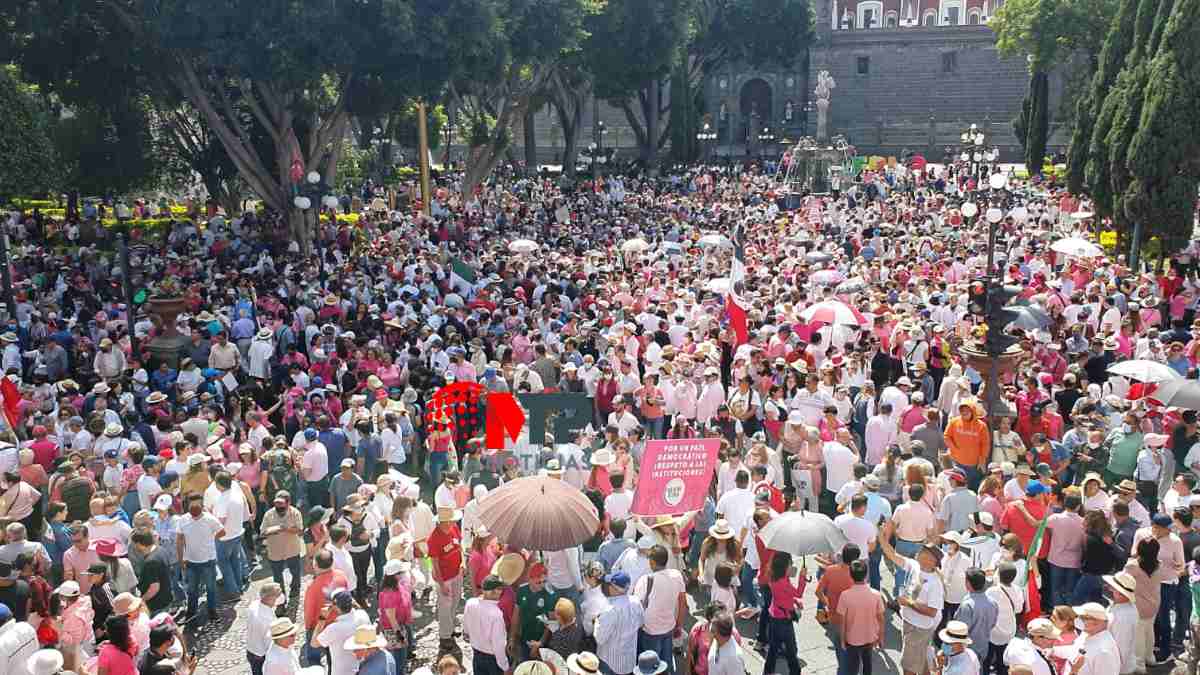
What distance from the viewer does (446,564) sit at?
884cm

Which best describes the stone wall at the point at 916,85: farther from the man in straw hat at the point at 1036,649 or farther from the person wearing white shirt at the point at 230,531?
the man in straw hat at the point at 1036,649

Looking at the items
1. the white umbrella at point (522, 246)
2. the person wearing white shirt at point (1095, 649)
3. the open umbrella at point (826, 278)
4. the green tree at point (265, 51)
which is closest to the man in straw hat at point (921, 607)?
the person wearing white shirt at point (1095, 649)

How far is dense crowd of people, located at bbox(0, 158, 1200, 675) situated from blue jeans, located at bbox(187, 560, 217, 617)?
3 cm

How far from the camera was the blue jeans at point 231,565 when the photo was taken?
32.7ft

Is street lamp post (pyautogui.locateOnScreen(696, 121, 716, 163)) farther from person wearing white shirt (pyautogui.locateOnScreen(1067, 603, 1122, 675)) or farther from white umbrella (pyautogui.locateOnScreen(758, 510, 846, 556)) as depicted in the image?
person wearing white shirt (pyautogui.locateOnScreen(1067, 603, 1122, 675))

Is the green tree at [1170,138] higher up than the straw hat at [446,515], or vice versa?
the green tree at [1170,138]

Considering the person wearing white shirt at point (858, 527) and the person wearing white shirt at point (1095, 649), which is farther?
the person wearing white shirt at point (858, 527)

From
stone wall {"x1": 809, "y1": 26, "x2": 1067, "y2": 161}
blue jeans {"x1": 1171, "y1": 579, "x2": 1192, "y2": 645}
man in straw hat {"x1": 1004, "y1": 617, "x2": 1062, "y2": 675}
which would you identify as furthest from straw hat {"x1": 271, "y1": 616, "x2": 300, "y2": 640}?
stone wall {"x1": 809, "y1": 26, "x2": 1067, "y2": 161}

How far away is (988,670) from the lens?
8195 millimetres

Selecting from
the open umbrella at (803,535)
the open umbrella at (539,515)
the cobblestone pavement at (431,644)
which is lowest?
Answer: the cobblestone pavement at (431,644)

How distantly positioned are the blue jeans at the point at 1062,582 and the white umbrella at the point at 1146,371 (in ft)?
11.6

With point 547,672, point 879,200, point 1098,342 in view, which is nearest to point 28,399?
point 547,672

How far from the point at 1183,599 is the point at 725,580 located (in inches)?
155

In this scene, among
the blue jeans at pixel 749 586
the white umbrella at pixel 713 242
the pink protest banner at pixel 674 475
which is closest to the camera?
the pink protest banner at pixel 674 475
